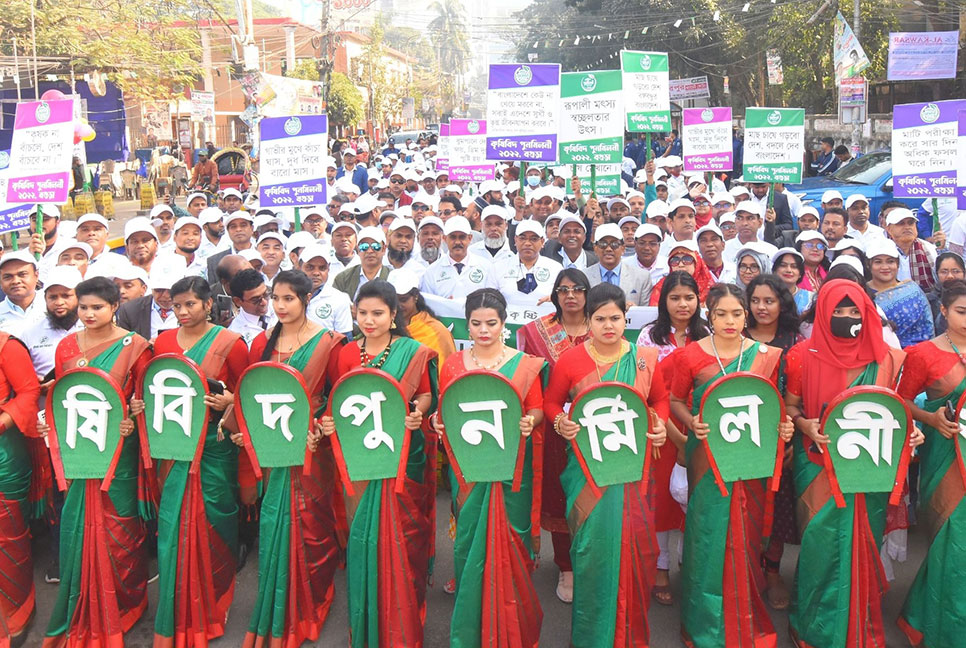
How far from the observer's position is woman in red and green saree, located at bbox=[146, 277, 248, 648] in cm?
395

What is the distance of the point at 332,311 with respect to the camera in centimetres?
568

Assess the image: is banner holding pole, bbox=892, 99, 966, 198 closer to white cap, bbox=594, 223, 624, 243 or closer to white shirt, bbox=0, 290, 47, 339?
white cap, bbox=594, 223, 624, 243

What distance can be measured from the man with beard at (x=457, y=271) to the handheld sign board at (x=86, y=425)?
2.91m

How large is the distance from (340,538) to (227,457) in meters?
0.75

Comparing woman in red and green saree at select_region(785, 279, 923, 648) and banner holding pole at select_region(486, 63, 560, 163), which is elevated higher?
banner holding pole at select_region(486, 63, 560, 163)

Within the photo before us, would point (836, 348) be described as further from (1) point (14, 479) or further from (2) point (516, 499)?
(1) point (14, 479)

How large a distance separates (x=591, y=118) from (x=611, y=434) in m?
5.56

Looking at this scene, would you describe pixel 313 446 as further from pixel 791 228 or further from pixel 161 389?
pixel 791 228

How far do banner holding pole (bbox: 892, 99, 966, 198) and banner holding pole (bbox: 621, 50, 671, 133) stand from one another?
289cm

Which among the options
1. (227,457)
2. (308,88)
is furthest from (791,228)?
(308,88)

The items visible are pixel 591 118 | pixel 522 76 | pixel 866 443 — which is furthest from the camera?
pixel 591 118

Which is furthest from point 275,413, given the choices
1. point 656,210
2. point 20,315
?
point 656,210

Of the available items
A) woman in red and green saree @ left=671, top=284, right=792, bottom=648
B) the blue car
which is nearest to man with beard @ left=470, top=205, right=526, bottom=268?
woman in red and green saree @ left=671, top=284, right=792, bottom=648

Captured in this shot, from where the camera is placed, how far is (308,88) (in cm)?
2883
